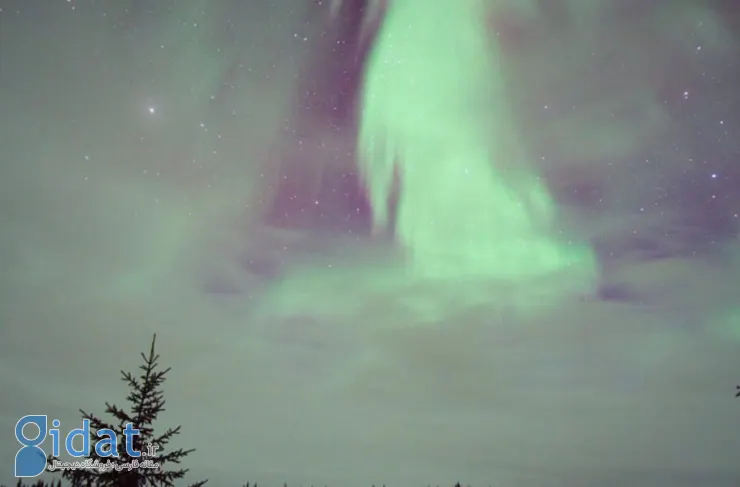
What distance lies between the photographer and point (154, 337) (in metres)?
14.5

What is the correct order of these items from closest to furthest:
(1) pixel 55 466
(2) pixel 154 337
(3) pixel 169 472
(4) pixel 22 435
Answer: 1. (1) pixel 55 466
2. (3) pixel 169 472
3. (2) pixel 154 337
4. (4) pixel 22 435

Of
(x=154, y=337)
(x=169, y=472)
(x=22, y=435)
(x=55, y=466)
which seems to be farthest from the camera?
(x=22, y=435)

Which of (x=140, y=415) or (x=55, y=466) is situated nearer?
(x=55, y=466)

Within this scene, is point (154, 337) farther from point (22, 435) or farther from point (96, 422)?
point (22, 435)

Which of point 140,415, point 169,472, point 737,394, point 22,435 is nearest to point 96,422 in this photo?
point 140,415

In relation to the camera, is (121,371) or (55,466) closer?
(55,466)

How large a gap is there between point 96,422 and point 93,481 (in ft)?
4.67

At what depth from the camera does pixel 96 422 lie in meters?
12.9

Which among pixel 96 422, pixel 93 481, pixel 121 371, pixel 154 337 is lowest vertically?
pixel 93 481

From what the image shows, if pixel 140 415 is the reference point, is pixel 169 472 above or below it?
below

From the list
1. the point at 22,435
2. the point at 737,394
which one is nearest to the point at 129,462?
the point at 22,435

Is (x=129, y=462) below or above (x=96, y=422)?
below

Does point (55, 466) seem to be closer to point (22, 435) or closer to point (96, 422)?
point (96, 422)

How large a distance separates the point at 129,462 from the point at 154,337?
3.27 m
